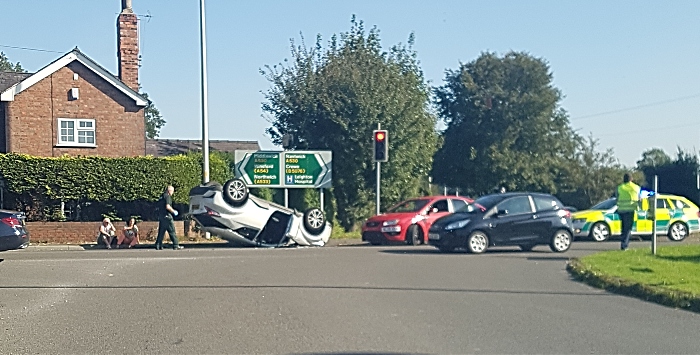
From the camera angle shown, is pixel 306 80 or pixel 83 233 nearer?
pixel 83 233

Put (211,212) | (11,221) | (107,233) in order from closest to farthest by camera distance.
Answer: (11,221), (211,212), (107,233)

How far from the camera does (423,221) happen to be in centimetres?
2462

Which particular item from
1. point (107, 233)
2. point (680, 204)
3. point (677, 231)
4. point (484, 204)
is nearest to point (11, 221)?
point (107, 233)

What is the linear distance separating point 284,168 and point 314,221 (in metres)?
5.75

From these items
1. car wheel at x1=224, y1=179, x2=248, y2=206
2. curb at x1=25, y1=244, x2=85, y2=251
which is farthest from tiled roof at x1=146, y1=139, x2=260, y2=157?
car wheel at x1=224, y1=179, x2=248, y2=206

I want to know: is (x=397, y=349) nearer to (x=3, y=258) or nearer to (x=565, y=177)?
(x=3, y=258)

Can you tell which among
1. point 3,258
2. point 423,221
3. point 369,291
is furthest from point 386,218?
point 369,291

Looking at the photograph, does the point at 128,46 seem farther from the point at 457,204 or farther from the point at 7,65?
the point at 7,65

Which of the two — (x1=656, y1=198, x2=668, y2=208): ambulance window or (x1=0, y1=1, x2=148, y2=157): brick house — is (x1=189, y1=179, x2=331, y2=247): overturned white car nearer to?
(x1=656, y1=198, x2=668, y2=208): ambulance window

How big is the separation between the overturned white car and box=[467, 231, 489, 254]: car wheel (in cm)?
502

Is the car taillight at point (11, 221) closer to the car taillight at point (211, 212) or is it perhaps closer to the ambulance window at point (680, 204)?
the car taillight at point (211, 212)

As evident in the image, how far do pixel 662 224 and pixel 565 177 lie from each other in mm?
29437

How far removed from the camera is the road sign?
28672 millimetres

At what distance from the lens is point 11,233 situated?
18.5m
